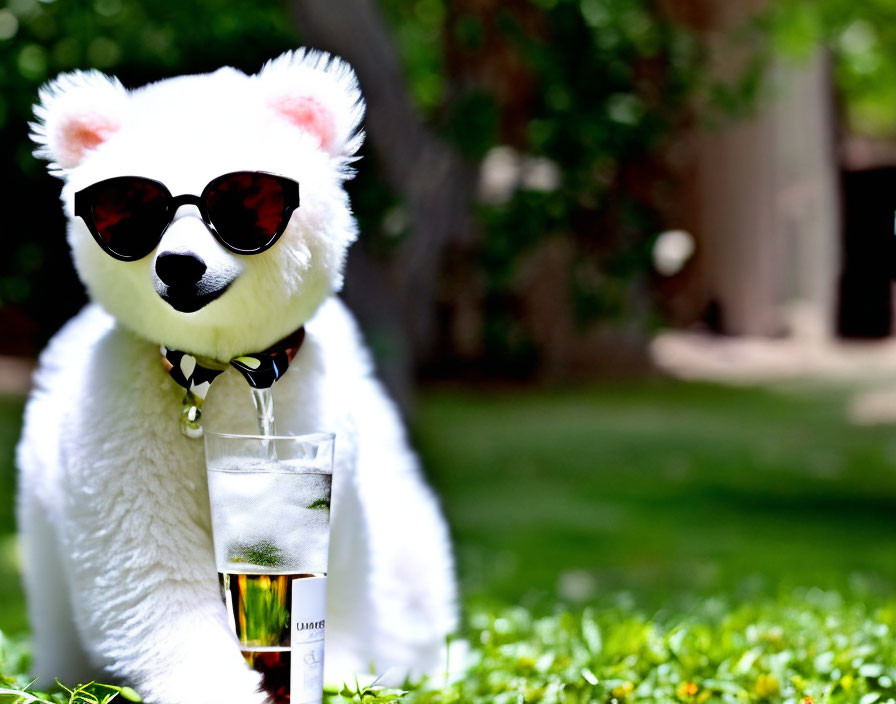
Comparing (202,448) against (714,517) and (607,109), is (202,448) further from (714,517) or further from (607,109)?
(714,517)

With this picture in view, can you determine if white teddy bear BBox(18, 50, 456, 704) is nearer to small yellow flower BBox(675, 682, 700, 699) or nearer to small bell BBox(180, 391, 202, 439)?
small bell BBox(180, 391, 202, 439)

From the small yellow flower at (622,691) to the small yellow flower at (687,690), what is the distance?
0.10 meters

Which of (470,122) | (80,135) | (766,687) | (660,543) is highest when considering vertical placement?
(470,122)

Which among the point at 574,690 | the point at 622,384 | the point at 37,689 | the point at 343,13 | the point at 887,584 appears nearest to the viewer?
the point at 574,690

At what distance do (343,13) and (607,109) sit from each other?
1606mm

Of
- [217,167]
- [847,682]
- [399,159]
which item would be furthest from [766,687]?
[399,159]

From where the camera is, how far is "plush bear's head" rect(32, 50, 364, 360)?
200 cm

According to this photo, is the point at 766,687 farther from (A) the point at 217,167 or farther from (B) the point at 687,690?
(A) the point at 217,167

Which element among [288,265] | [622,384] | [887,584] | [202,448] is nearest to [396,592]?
[202,448]

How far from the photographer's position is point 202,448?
7.22 feet

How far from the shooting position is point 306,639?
75.7 inches

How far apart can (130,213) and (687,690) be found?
1.48 m

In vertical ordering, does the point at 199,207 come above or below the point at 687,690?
above

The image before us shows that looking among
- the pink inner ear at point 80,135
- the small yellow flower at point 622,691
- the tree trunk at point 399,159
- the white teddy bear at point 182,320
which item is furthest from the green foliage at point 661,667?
the tree trunk at point 399,159
